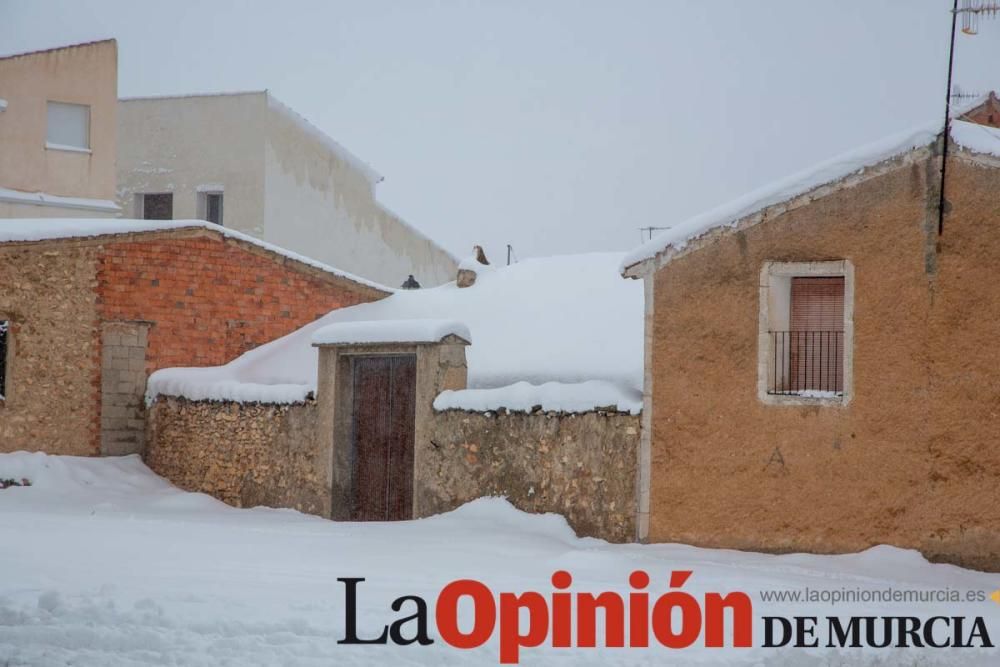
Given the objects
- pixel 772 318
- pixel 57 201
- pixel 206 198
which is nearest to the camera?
pixel 772 318

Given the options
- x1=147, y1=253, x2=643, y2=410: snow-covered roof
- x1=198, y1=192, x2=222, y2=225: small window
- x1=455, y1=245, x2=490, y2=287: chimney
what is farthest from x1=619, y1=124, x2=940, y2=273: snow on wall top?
x1=198, y1=192, x2=222, y2=225: small window

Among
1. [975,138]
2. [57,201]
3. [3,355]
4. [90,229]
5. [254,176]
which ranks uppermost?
[254,176]

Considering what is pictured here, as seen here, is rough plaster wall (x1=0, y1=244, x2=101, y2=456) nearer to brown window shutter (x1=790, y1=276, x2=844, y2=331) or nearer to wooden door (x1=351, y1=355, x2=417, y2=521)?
wooden door (x1=351, y1=355, x2=417, y2=521)

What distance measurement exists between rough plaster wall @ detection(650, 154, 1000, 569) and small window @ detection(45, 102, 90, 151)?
19.2 m

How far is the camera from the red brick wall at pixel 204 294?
2100 cm

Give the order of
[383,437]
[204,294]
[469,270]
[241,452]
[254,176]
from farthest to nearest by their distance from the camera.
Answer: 1. [254,176]
2. [469,270]
3. [204,294]
4. [241,452]
5. [383,437]

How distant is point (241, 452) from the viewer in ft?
62.0

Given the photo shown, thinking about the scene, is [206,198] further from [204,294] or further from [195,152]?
[204,294]

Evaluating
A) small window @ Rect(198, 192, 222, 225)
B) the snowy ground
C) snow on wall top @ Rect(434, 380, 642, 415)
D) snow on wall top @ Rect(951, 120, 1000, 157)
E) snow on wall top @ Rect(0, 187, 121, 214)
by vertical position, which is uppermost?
small window @ Rect(198, 192, 222, 225)

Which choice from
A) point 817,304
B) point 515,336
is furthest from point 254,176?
point 817,304

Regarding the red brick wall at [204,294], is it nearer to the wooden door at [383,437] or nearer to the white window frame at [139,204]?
the wooden door at [383,437]

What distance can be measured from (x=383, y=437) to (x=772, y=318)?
5.54 metres

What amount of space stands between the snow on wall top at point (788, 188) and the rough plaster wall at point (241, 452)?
543 centimetres

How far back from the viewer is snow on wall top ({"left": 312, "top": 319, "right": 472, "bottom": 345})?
1659 cm
